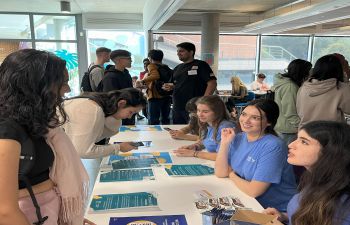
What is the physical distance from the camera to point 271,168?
60.6 inches

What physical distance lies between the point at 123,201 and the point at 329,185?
90 centimetres

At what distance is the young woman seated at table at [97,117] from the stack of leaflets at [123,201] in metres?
0.48

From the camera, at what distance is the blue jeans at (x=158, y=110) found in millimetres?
4164

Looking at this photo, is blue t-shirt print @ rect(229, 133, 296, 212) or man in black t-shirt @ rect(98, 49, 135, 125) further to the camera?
man in black t-shirt @ rect(98, 49, 135, 125)

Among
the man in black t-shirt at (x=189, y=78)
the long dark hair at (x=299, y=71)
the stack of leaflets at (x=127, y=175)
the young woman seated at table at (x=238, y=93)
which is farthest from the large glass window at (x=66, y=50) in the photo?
the stack of leaflets at (x=127, y=175)

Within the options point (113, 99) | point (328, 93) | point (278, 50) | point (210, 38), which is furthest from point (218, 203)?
point (278, 50)

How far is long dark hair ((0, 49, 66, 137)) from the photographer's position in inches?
35.8

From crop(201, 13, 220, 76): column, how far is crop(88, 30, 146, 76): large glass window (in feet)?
6.76

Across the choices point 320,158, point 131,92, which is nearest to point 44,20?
point 131,92

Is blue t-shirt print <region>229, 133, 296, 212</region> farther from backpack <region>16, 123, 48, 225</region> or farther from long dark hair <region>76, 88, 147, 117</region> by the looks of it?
backpack <region>16, 123, 48, 225</region>

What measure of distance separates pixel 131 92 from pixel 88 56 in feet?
21.7

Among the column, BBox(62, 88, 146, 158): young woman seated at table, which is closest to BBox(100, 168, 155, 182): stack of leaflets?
BBox(62, 88, 146, 158): young woman seated at table

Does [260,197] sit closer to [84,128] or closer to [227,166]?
Answer: [227,166]

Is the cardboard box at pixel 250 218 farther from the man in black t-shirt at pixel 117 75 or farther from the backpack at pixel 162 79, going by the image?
the backpack at pixel 162 79
